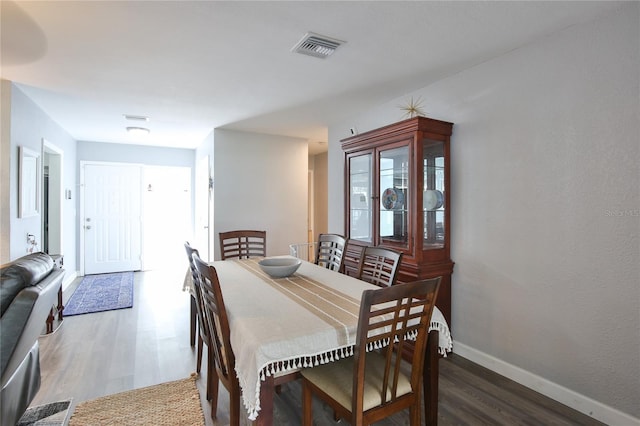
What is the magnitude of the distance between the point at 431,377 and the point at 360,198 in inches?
79.0

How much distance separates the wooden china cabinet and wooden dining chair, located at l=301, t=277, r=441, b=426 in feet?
3.86

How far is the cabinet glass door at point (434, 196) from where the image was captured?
274cm

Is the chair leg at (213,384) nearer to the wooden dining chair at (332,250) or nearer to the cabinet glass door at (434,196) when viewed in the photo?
the wooden dining chair at (332,250)

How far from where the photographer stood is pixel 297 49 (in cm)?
227

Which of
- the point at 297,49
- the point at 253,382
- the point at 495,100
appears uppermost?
the point at 297,49

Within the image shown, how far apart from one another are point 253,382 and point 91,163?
6106 millimetres

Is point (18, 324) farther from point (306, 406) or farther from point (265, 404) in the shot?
point (306, 406)

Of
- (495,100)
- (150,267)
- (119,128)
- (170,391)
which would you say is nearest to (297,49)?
(495,100)

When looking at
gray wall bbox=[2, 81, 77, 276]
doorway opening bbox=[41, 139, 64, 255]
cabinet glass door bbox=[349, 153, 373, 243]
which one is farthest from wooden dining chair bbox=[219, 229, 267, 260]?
doorway opening bbox=[41, 139, 64, 255]

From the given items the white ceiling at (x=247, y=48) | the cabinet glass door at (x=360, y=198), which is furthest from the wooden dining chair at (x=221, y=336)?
the cabinet glass door at (x=360, y=198)

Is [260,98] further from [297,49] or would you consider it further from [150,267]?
[150,267]

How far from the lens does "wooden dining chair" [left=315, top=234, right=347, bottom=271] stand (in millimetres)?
2832

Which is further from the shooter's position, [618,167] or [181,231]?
[181,231]

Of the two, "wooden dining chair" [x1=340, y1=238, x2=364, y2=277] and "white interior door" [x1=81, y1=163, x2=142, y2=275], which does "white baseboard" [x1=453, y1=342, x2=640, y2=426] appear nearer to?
"wooden dining chair" [x1=340, y1=238, x2=364, y2=277]
